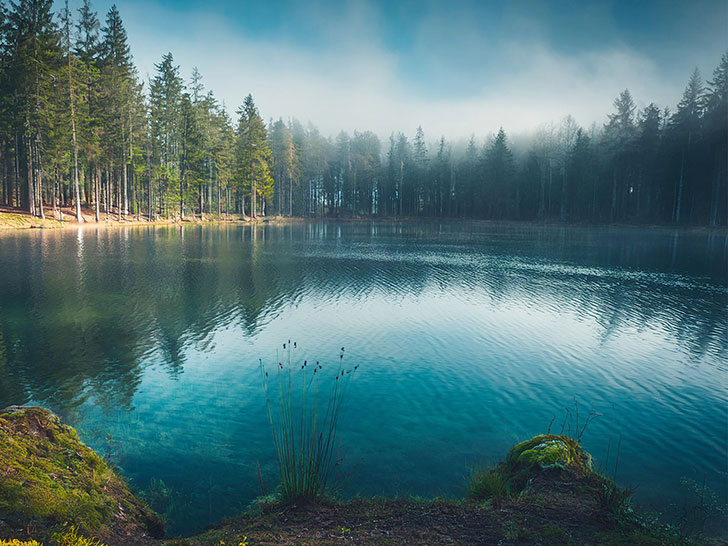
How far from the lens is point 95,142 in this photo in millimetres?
48594

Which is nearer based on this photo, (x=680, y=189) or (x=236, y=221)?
(x=680, y=189)

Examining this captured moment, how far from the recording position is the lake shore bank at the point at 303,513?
381 cm

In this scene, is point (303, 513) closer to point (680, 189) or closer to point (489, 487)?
point (489, 487)

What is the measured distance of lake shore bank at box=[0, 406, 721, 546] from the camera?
150 inches

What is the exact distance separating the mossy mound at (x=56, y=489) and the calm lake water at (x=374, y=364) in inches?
47.0

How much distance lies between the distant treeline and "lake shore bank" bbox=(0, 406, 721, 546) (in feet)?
159

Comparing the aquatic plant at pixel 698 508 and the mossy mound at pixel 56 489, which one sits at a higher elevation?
the mossy mound at pixel 56 489

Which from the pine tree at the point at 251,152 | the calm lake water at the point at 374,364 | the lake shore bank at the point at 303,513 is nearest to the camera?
the lake shore bank at the point at 303,513

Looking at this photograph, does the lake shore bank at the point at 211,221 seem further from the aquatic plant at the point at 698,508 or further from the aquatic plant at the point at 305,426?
the aquatic plant at the point at 698,508

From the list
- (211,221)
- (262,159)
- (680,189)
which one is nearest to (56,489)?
(211,221)

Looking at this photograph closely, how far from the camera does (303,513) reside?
500 centimetres

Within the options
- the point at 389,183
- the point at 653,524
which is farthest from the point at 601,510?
the point at 389,183

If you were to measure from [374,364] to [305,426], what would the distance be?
420cm

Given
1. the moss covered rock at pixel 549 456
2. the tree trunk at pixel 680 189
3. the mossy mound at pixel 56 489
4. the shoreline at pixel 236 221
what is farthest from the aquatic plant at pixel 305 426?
the tree trunk at pixel 680 189
